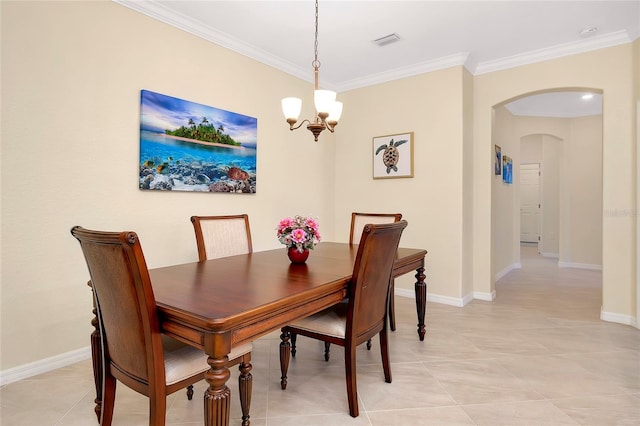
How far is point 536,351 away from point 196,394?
7.82 feet

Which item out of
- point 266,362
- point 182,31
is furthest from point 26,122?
point 266,362

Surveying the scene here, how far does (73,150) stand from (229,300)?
1798 mm

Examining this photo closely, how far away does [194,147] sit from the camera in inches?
119

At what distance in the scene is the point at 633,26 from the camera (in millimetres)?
3027

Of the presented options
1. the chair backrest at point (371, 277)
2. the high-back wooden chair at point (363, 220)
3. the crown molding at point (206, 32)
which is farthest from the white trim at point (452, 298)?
the crown molding at point (206, 32)

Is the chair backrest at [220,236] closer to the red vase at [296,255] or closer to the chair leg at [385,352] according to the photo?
the red vase at [296,255]

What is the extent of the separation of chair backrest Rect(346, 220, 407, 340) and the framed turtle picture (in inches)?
90.3

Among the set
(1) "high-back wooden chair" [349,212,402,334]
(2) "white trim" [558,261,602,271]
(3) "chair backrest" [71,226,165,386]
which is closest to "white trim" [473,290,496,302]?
(1) "high-back wooden chair" [349,212,402,334]

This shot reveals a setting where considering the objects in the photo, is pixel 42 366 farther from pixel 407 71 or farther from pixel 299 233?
pixel 407 71

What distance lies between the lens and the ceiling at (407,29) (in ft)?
9.07

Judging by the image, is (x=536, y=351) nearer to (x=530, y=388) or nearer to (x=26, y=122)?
(x=530, y=388)

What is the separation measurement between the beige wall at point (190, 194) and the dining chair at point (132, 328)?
1.13 m

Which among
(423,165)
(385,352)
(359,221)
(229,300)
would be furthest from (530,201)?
(229,300)

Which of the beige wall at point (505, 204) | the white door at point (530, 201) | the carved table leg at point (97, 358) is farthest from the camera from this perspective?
the white door at point (530, 201)
